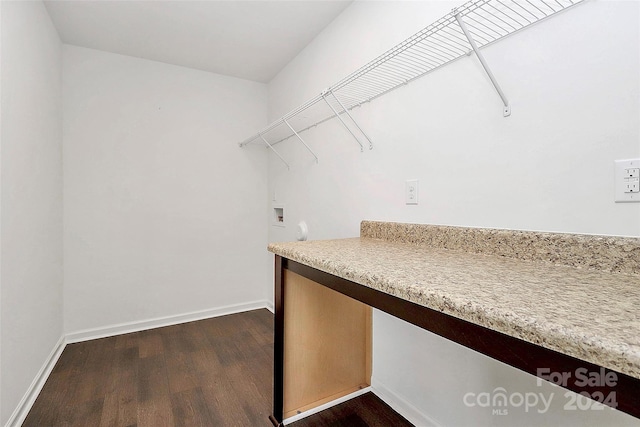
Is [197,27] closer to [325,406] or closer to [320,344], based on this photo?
[320,344]

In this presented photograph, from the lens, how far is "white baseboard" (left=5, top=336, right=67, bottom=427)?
1.43 m

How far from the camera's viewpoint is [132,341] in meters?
2.35

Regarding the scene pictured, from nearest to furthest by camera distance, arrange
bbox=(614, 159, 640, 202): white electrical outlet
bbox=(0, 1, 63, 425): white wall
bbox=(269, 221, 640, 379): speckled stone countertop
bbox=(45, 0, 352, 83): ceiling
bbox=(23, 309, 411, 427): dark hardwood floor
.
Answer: bbox=(269, 221, 640, 379): speckled stone countertop < bbox=(614, 159, 640, 202): white electrical outlet < bbox=(0, 1, 63, 425): white wall < bbox=(23, 309, 411, 427): dark hardwood floor < bbox=(45, 0, 352, 83): ceiling

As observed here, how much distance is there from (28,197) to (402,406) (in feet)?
7.32

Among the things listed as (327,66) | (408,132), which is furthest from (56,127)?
(408,132)

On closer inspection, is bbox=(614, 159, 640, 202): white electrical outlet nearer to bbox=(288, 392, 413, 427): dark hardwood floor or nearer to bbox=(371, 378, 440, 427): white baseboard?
bbox=(371, 378, 440, 427): white baseboard

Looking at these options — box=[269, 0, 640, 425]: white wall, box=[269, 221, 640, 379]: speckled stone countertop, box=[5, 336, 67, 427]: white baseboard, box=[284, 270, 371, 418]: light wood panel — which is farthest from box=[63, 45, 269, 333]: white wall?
box=[269, 221, 640, 379]: speckled stone countertop

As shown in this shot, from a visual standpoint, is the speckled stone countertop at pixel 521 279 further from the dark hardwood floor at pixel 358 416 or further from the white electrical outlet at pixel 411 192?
the dark hardwood floor at pixel 358 416

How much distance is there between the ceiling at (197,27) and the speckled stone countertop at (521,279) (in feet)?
5.18

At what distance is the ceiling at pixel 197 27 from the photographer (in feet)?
6.21

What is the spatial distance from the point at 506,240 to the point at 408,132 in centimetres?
68

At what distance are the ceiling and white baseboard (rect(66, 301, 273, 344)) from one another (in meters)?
2.24

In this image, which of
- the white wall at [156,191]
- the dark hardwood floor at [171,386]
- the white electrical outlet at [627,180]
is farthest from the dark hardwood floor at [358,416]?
the white wall at [156,191]

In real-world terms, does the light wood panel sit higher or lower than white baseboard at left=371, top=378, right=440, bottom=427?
higher
